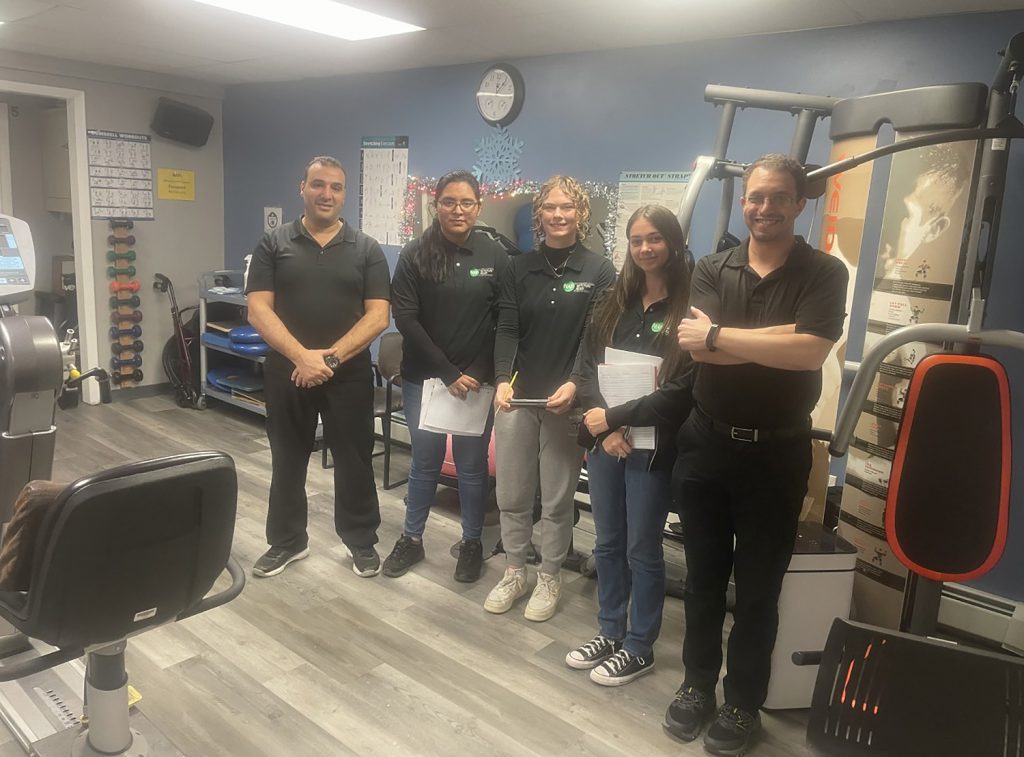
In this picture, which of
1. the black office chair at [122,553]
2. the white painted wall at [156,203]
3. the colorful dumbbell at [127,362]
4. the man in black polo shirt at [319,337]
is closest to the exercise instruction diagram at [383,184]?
the white painted wall at [156,203]

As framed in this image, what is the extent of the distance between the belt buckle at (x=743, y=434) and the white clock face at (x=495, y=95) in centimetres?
243

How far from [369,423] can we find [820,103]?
1890 mm

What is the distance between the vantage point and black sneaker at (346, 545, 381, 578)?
2807mm

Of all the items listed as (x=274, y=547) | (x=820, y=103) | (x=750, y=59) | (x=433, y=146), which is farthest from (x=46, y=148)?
(x=820, y=103)

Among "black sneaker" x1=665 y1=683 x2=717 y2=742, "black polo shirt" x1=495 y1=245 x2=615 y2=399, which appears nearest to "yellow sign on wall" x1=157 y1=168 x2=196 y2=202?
"black polo shirt" x1=495 y1=245 x2=615 y2=399

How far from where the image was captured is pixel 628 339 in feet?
6.74

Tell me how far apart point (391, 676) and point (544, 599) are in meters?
0.59

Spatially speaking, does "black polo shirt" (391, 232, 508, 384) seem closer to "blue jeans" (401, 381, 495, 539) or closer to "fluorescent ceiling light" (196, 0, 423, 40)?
"blue jeans" (401, 381, 495, 539)

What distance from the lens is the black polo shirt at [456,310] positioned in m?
2.54

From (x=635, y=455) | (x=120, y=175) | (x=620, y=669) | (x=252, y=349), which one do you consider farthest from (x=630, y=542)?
(x=120, y=175)

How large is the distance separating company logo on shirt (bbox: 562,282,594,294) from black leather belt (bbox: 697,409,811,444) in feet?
2.15

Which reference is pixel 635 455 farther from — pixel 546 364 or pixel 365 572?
pixel 365 572

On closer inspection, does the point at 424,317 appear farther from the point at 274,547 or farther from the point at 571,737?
the point at 571,737

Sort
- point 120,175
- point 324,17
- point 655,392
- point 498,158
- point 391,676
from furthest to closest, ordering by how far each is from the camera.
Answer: point 120,175 → point 498,158 → point 324,17 → point 391,676 → point 655,392
